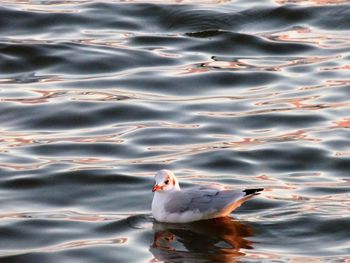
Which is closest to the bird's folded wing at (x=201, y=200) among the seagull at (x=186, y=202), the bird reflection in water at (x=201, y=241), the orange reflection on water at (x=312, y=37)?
the seagull at (x=186, y=202)

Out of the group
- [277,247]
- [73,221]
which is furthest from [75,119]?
[277,247]

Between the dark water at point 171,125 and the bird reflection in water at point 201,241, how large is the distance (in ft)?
0.06

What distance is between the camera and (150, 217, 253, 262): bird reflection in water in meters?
10.3

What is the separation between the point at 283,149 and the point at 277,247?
2836 mm

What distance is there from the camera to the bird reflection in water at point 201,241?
10.3 m

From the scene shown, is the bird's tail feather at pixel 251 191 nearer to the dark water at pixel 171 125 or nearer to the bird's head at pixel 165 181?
the dark water at pixel 171 125

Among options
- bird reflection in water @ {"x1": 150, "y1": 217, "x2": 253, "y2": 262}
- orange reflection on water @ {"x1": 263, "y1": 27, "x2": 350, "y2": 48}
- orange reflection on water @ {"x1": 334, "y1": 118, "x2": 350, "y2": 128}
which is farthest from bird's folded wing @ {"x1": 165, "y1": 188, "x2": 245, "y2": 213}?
orange reflection on water @ {"x1": 263, "y1": 27, "x2": 350, "y2": 48}

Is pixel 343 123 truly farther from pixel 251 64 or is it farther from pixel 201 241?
pixel 201 241

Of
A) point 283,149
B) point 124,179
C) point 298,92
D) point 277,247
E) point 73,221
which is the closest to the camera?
point 277,247

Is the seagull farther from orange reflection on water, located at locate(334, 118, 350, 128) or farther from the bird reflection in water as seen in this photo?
orange reflection on water, located at locate(334, 118, 350, 128)

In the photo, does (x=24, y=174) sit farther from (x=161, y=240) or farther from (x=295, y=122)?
(x=295, y=122)

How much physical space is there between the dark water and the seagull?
130 mm

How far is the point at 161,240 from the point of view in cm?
1063

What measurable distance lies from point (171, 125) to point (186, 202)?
316 cm
